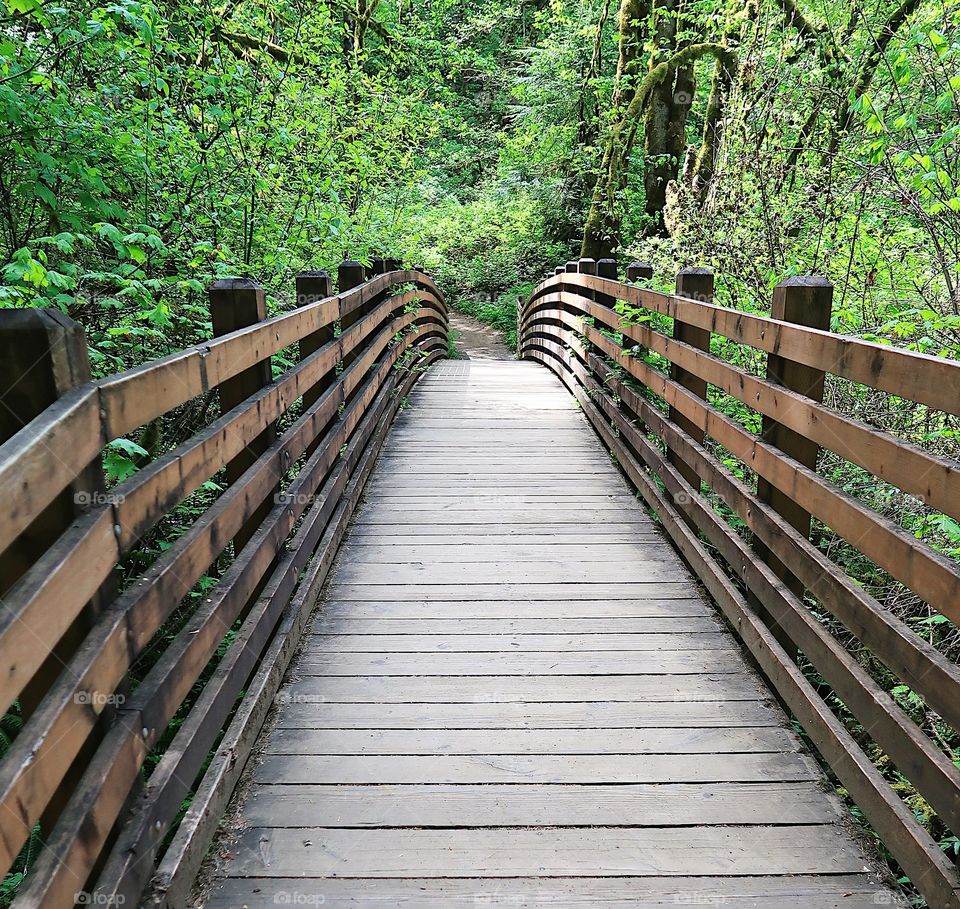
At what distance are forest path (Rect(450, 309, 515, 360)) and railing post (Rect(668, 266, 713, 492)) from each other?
14116mm

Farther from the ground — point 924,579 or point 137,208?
point 137,208

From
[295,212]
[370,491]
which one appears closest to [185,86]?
[295,212]

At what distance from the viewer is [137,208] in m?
4.75

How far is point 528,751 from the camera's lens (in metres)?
2.87

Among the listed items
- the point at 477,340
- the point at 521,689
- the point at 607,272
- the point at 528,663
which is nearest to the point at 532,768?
the point at 521,689

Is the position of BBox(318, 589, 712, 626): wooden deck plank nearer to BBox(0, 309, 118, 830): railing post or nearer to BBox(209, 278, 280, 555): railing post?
BBox(209, 278, 280, 555): railing post

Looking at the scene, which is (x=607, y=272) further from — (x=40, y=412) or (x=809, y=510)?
(x=40, y=412)

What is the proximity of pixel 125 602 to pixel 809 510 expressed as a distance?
2.19 meters

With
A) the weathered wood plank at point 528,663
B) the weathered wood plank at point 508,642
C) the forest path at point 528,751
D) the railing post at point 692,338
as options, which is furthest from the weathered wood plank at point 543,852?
the railing post at point 692,338

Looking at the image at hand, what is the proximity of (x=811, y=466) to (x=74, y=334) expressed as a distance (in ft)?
8.26

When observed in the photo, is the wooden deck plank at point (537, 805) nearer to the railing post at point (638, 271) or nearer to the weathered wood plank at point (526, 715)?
the weathered wood plank at point (526, 715)

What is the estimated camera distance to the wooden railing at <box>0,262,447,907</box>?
1518mm

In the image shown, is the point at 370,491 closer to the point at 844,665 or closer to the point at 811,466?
the point at 811,466

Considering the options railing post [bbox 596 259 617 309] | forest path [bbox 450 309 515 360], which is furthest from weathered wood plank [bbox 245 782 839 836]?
forest path [bbox 450 309 515 360]
